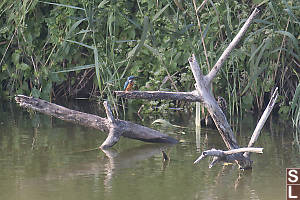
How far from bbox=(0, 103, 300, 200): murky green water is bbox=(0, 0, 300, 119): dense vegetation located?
52cm

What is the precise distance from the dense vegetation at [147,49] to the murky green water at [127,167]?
1.70ft

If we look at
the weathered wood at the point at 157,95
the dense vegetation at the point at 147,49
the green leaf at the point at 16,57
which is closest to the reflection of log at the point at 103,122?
the dense vegetation at the point at 147,49

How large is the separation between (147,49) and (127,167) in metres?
2.70

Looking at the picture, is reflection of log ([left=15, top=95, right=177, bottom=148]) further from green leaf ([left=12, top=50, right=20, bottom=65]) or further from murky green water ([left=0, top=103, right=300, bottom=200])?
green leaf ([left=12, top=50, right=20, bottom=65])

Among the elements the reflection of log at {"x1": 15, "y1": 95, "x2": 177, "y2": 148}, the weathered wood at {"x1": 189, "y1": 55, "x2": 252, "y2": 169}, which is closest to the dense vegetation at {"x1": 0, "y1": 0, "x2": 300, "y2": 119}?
the reflection of log at {"x1": 15, "y1": 95, "x2": 177, "y2": 148}

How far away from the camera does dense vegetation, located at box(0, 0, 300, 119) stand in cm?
680

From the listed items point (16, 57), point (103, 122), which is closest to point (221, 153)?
point (103, 122)

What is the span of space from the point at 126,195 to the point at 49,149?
165 centimetres

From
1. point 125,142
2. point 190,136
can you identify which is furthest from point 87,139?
point 190,136

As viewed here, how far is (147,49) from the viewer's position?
783cm

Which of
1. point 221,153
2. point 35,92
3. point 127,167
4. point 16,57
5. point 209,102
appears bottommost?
point 127,167

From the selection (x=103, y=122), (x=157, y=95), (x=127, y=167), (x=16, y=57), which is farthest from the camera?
(x=16, y=57)

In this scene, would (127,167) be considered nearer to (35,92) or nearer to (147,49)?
(147,49)

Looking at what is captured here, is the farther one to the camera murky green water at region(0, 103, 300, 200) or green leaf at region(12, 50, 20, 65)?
green leaf at region(12, 50, 20, 65)
